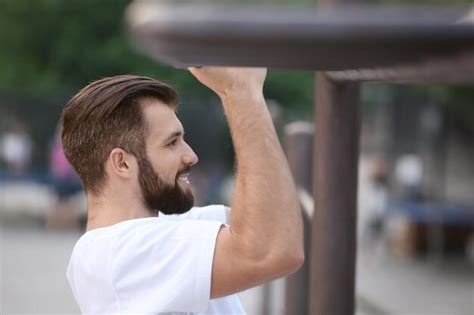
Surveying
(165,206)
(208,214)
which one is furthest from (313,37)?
(208,214)

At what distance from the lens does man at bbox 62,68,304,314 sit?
170cm

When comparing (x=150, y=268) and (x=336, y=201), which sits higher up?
(x=336, y=201)

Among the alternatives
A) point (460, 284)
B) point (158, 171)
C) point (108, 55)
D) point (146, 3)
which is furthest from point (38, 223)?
point (146, 3)

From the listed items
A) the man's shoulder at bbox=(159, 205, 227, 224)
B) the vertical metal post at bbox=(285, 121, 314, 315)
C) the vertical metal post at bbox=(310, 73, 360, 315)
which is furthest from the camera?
the vertical metal post at bbox=(285, 121, 314, 315)

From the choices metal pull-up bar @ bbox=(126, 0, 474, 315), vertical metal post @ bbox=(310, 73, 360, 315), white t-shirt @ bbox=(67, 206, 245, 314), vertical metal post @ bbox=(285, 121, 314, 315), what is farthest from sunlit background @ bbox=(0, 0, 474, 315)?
metal pull-up bar @ bbox=(126, 0, 474, 315)

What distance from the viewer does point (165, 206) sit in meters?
1.92

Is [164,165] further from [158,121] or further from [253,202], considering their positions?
[253,202]

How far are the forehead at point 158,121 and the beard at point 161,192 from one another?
5cm

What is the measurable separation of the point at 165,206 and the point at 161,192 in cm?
3

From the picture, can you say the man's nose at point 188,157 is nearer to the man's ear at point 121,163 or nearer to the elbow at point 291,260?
the man's ear at point 121,163

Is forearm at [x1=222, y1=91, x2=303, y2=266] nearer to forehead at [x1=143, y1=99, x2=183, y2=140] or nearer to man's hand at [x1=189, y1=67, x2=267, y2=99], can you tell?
man's hand at [x1=189, y1=67, x2=267, y2=99]

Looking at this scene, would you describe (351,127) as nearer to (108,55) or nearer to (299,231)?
(299,231)

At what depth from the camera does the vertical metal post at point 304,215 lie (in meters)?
2.74

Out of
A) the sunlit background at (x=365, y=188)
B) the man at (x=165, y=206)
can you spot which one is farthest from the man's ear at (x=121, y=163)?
the sunlit background at (x=365, y=188)
